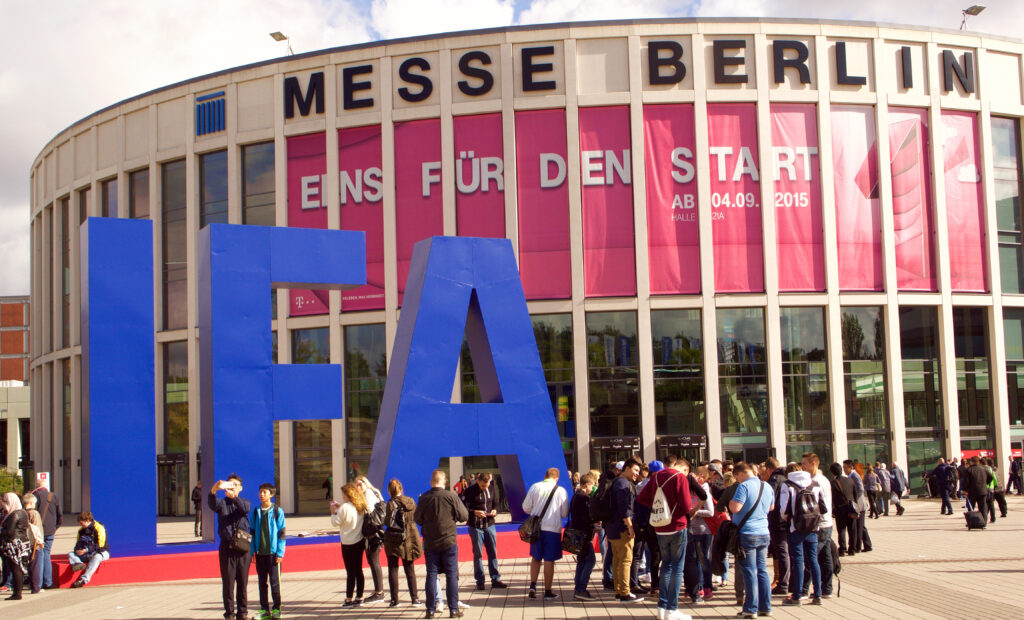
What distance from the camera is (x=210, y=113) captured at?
35094mm

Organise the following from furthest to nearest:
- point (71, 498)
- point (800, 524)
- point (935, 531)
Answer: point (71, 498)
point (935, 531)
point (800, 524)

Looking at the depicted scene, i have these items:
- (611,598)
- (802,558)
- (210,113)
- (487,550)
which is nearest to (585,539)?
(611,598)

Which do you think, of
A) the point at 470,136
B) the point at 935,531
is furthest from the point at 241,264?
the point at 470,136

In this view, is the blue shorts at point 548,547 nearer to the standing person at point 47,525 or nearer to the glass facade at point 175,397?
the standing person at point 47,525

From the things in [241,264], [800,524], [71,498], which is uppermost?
[241,264]

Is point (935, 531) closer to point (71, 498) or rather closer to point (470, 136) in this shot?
point (470, 136)

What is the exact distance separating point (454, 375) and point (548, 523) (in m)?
4.99

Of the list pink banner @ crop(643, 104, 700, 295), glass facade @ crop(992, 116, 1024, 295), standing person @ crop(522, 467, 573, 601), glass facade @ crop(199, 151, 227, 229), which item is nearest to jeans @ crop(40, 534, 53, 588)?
standing person @ crop(522, 467, 573, 601)

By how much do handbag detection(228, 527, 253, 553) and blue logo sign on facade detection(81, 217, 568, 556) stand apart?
13.1ft

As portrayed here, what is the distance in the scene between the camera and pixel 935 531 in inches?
783

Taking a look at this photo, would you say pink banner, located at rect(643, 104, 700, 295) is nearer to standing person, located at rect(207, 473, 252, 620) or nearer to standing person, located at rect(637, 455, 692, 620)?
standing person, located at rect(637, 455, 692, 620)

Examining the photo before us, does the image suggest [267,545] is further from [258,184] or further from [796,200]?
[258,184]

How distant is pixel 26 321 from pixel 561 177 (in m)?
59.3

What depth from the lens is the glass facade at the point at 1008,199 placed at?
33.6m
